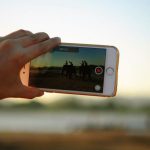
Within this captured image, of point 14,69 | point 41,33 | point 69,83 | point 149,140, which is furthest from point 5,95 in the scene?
point 149,140

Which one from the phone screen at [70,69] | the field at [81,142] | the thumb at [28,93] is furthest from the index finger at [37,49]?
the field at [81,142]

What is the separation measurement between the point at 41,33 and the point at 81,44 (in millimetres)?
458

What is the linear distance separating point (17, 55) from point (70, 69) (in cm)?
56

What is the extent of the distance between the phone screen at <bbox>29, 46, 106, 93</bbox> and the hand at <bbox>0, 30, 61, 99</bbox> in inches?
14.5

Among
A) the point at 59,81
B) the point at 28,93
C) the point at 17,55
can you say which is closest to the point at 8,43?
the point at 17,55

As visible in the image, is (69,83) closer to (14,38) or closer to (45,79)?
(45,79)

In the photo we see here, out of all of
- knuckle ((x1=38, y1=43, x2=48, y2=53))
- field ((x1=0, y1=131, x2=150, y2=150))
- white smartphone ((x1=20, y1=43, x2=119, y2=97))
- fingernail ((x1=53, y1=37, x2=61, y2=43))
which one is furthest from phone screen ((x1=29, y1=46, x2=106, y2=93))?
field ((x1=0, y1=131, x2=150, y2=150))

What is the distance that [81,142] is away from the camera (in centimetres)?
3628

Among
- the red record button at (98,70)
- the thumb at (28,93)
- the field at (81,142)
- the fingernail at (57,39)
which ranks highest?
the fingernail at (57,39)

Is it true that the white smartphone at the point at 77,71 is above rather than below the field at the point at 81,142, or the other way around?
above

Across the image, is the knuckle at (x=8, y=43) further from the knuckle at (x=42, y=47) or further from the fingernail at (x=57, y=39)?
the fingernail at (x=57, y=39)

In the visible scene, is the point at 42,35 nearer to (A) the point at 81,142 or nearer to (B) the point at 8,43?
(B) the point at 8,43

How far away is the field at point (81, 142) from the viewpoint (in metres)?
31.4

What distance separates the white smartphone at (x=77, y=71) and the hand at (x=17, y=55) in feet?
1.19
